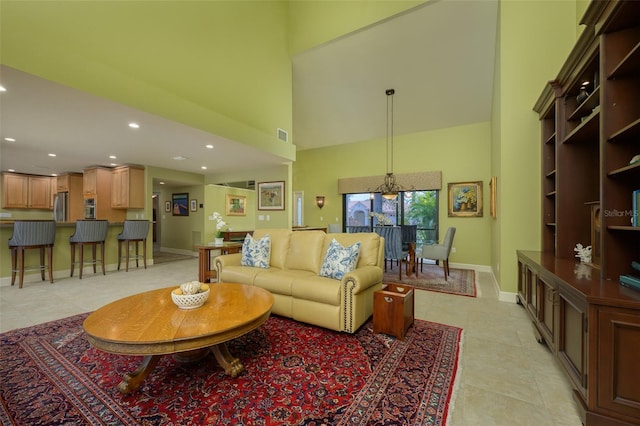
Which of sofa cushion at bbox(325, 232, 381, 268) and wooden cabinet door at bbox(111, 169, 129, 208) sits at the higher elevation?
wooden cabinet door at bbox(111, 169, 129, 208)

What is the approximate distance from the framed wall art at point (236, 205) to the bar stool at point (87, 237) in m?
3.42

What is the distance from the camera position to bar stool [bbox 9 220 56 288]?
412 centimetres

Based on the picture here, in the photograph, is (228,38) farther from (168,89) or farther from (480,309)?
(480,309)

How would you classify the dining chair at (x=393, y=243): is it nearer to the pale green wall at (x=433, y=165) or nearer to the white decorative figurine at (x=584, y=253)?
the pale green wall at (x=433, y=165)

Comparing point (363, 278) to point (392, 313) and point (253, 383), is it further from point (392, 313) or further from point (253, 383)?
point (253, 383)

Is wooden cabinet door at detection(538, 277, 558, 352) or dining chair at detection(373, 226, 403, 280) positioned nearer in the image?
wooden cabinet door at detection(538, 277, 558, 352)

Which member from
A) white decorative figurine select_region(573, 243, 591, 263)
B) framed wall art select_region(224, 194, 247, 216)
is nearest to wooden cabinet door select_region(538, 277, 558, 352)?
white decorative figurine select_region(573, 243, 591, 263)

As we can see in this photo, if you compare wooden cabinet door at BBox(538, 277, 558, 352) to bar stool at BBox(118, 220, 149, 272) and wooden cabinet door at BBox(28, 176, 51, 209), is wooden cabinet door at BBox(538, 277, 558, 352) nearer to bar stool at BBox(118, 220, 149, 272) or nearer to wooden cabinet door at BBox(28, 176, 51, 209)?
bar stool at BBox(118, 220, 149, 272)

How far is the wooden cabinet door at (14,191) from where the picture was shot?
6.95 metres

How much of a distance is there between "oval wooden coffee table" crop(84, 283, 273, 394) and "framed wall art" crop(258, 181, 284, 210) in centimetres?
375

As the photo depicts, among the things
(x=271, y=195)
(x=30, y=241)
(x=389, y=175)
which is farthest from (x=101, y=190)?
(x=389, y=175)

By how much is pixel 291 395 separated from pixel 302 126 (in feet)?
21.7

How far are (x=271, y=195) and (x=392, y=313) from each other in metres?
4.20

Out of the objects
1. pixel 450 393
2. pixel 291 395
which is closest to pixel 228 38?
pixel 291 395
